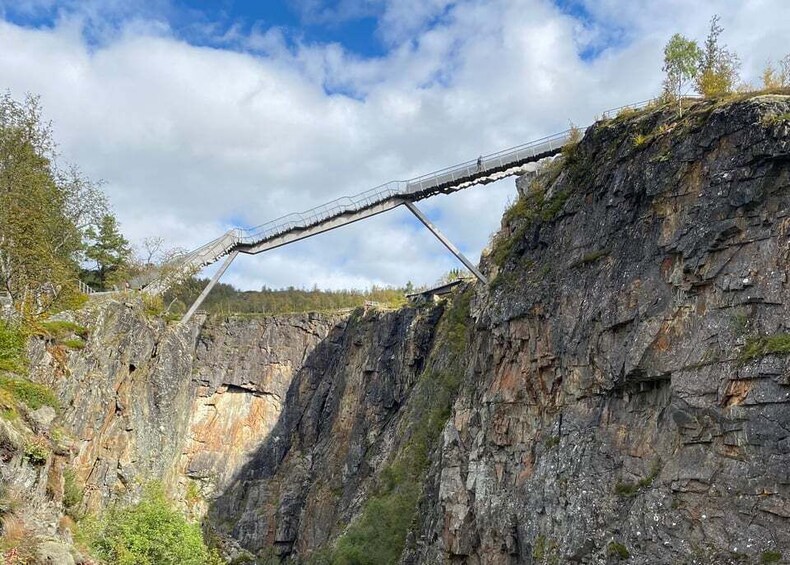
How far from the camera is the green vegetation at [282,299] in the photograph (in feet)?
207

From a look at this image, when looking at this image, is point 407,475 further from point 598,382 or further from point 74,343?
point 598,382

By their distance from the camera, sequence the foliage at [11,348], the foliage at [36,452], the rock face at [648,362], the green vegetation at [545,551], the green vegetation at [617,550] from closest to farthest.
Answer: the rock face at [648,362] → the green vegetation at [617,550] → the foliage at [36,452] → the green vegetation at [545,551] → the foliage at [11,348]

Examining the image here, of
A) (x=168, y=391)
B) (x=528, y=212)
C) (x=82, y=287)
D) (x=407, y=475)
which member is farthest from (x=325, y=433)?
(x=528, y=212)

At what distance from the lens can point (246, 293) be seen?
73.6m

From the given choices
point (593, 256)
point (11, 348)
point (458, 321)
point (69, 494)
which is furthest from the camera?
point (458, 321)

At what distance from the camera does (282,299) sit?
2746 inches

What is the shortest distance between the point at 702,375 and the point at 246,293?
63.5 m

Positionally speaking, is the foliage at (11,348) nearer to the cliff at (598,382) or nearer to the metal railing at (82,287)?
the cliff at (598,382)

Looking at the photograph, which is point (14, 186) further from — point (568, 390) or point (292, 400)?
point (292, 400)

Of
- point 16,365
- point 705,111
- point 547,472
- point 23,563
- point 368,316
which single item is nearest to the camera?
point 23,563

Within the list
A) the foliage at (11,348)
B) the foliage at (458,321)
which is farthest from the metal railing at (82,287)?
the foliage at (458,321)

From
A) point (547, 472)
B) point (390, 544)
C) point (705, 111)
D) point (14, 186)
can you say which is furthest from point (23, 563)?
point (390, 544)

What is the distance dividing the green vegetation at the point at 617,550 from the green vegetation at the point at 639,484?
47.0 inches

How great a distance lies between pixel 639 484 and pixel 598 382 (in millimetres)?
3163
